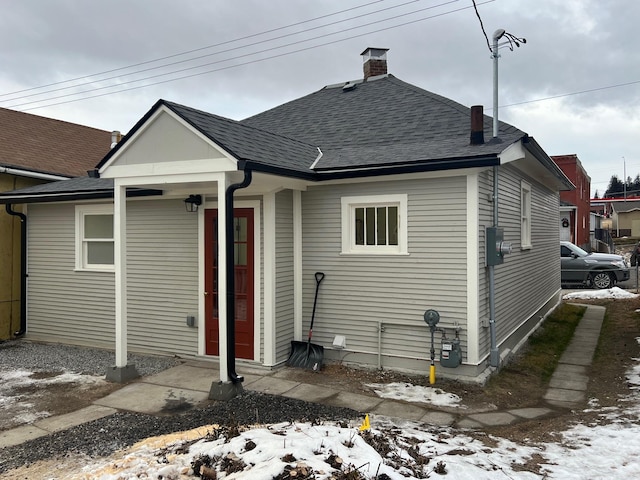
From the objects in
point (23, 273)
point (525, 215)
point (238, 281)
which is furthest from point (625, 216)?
point (23, 273)

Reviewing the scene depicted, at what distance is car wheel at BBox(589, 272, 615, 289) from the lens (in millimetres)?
17625

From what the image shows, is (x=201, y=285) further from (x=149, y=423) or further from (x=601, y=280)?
(x=601, y=280)

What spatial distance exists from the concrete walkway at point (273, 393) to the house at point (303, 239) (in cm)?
49

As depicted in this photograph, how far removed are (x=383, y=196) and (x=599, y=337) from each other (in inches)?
249

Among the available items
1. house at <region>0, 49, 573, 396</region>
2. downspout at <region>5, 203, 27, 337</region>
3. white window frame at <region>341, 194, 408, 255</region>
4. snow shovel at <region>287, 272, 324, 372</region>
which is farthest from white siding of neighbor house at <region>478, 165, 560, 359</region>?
downspout at <region>5, 203, 27, 337</region>

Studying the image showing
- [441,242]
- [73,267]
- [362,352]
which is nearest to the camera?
[441,242]

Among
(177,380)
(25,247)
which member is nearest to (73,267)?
Answer: (25,247)

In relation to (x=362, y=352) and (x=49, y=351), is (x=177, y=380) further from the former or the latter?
(x=49, y=351)

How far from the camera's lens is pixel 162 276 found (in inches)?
332

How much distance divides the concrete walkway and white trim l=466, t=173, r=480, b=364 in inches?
37.3

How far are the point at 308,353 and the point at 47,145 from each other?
9.93m

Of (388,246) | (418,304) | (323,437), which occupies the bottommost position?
(323,437)

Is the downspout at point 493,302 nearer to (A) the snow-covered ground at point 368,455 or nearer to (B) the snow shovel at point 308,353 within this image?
(A) the snow-covered ground at point 368,455

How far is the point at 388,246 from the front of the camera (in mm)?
7203
